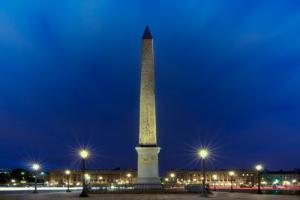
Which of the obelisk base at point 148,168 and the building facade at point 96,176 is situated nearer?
the obelisk base at point 148,168

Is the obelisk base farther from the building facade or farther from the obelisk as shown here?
the building facade

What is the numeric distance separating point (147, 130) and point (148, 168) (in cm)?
328

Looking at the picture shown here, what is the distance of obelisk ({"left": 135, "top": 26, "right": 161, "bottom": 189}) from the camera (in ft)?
135

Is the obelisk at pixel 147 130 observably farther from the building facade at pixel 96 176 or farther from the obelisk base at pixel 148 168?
the building facade at pixel 96 176

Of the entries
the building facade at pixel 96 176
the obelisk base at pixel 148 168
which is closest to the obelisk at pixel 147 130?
the obelisk base at pixel 148 168

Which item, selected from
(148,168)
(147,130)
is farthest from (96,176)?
(147,130)

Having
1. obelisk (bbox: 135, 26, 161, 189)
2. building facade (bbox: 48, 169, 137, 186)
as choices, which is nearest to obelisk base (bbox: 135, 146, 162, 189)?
obelisk (bbox: 135, 26, 161, 189)

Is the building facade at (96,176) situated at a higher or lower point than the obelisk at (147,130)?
lower

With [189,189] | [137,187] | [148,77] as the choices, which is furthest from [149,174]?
[148,77]

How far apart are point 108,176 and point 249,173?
44.1m

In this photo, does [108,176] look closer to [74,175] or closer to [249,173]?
[74,175]

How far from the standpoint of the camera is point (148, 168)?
136ft

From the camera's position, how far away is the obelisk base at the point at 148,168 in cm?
4116

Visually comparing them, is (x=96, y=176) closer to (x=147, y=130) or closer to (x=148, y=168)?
(x=148, y=168)
